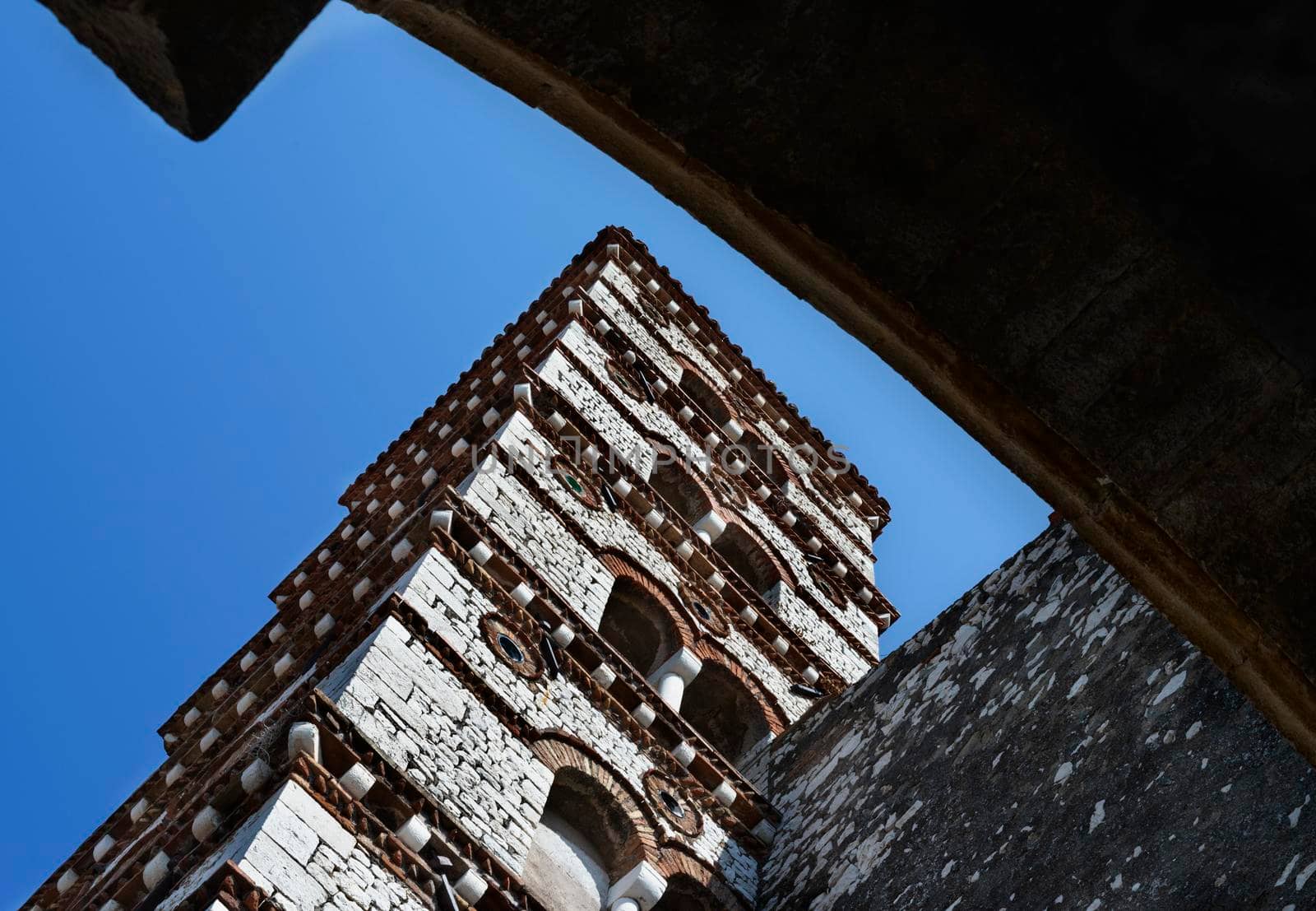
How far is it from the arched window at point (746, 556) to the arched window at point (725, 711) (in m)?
2.94

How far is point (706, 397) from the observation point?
1967 cm

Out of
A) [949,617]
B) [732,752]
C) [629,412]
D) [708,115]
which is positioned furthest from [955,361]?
[629,412]

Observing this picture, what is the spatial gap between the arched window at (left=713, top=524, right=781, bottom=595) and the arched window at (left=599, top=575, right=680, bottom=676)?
3.12 m

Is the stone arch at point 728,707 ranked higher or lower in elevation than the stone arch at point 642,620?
lower

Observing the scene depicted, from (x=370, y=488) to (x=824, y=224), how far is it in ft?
51.8

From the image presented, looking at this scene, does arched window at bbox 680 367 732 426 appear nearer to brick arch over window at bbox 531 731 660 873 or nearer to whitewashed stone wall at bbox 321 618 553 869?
brick arch over window at bbox 531 731 660 873

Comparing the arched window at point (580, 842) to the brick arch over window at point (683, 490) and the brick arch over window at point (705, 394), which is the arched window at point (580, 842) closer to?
the brick arch over window at point (683, 490)

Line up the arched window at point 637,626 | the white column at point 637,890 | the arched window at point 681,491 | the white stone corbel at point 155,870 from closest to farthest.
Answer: the white stone corbel at point 155,870 → the white column at point 637,890 → the arched window at point 637,626 → the arched window at point 681,491

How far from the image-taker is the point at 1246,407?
9.58ft

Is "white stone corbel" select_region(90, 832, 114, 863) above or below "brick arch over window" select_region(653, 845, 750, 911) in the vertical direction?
above

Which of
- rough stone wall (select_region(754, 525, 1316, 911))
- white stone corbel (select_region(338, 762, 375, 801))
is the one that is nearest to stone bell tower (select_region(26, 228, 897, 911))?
white stone corbel (select_region(338, 762, 375, 801))

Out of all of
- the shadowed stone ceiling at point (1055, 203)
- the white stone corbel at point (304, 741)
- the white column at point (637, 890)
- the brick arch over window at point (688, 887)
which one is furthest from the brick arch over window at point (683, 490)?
the shadowed stone ceiling at point (1055, 203)

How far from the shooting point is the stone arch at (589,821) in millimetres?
9188

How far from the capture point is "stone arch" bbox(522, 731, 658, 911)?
362 inches
